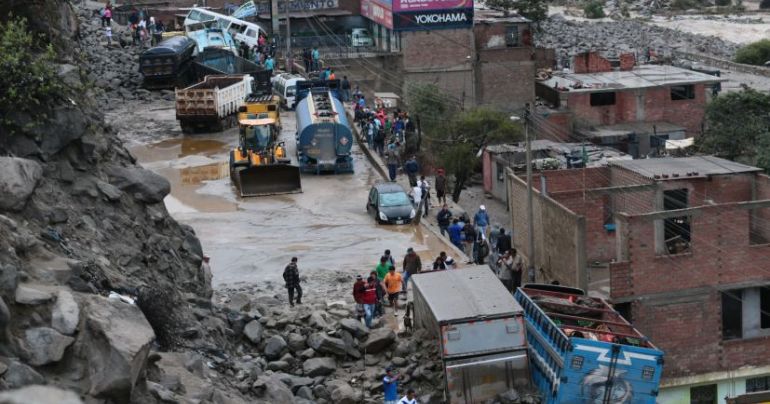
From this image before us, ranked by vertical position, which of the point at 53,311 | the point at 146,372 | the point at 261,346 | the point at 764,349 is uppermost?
the point at 53,311

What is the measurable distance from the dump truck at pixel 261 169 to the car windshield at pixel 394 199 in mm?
3916

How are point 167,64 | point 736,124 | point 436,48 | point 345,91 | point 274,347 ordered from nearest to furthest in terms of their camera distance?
point 274,347 < point 736,124 < point 345,91 < point 167,64 < point 436,48

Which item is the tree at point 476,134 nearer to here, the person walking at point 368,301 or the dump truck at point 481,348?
the person walking at point 368,301

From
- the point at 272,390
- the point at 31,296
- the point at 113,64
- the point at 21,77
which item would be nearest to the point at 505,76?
the point at 113,64

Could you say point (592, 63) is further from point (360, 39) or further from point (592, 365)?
point (592, 365)

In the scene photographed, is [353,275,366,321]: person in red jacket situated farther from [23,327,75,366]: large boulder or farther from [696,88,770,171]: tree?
[696,88,770,171]: tree

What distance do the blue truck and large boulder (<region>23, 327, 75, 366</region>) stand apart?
24612 millimetres

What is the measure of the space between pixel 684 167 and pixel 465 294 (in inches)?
365

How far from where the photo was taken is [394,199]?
3152cm

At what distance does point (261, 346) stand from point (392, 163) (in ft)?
53.2

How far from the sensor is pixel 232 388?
15820 mm

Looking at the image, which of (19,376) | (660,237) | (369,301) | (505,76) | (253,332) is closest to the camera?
(19,376)

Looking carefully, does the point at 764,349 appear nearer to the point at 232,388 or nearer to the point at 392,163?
the point at 232,388

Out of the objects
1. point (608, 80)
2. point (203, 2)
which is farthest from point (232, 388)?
point (203, 2)
